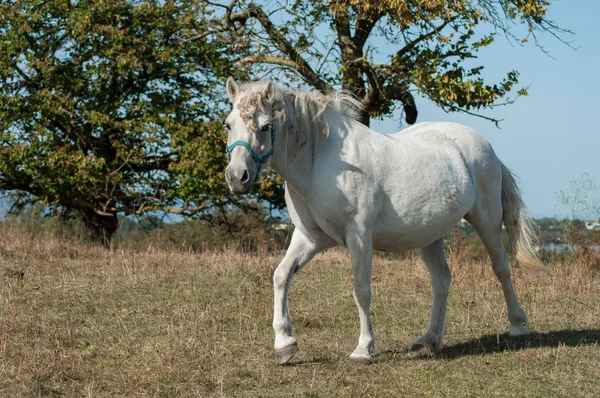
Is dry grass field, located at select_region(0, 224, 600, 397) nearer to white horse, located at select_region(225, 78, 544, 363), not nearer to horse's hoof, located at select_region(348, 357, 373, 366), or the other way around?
horse's hoof, located at select_region(348, 357, 373, 366)

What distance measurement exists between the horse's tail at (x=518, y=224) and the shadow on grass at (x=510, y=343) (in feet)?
2.16

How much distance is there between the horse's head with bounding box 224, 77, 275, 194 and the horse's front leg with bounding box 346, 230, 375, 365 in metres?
0.91

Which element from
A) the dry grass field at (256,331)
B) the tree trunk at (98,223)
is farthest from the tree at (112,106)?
the dry grass field at (256,331)

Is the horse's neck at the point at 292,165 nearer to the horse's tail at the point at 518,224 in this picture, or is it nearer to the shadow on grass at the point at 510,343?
the shadow on grass at the point at 510,343

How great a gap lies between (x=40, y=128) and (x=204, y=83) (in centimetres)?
420

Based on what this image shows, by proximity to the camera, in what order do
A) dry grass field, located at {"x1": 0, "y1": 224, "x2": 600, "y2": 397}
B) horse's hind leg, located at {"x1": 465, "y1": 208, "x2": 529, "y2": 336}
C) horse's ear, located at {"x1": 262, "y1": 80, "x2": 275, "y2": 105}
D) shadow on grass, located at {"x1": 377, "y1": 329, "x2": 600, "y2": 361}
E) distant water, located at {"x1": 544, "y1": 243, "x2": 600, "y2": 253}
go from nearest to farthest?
dry grass field, located at {"x1": 0, "y1": 224, "x2": 600, "y2": 397}
horse's ear, located at {"x1": 262, "y1": 80, "x2": 275, "y2": 105}
shadow on grass, located at {"x1": 377, "y1": 329, "x2": 600, "y2": 361}
horse's hind leg, located at {"x1": 465, "y1": 208, "x2": 529, "y2": 336}
distant water, located at {"x1": 544, "y1": 243, "x2": 600, "y2": 253}

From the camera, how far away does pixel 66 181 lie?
16.5 meters

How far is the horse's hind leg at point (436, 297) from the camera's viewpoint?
233 inches

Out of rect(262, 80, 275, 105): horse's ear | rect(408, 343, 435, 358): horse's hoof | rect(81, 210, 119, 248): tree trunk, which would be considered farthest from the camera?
rect(81, 210, 119, 248): tree trunk

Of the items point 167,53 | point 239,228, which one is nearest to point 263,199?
point 239,228

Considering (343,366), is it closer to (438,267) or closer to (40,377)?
(438,267)

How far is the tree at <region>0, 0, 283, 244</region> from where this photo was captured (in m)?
16.4

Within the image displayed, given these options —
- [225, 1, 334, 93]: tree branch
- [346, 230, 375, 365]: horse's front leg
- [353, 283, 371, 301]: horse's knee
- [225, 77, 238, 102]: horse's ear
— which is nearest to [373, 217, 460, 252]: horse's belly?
[346, 230, 375, 365]: horse's front leg

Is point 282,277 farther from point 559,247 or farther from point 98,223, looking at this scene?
point 98,223
